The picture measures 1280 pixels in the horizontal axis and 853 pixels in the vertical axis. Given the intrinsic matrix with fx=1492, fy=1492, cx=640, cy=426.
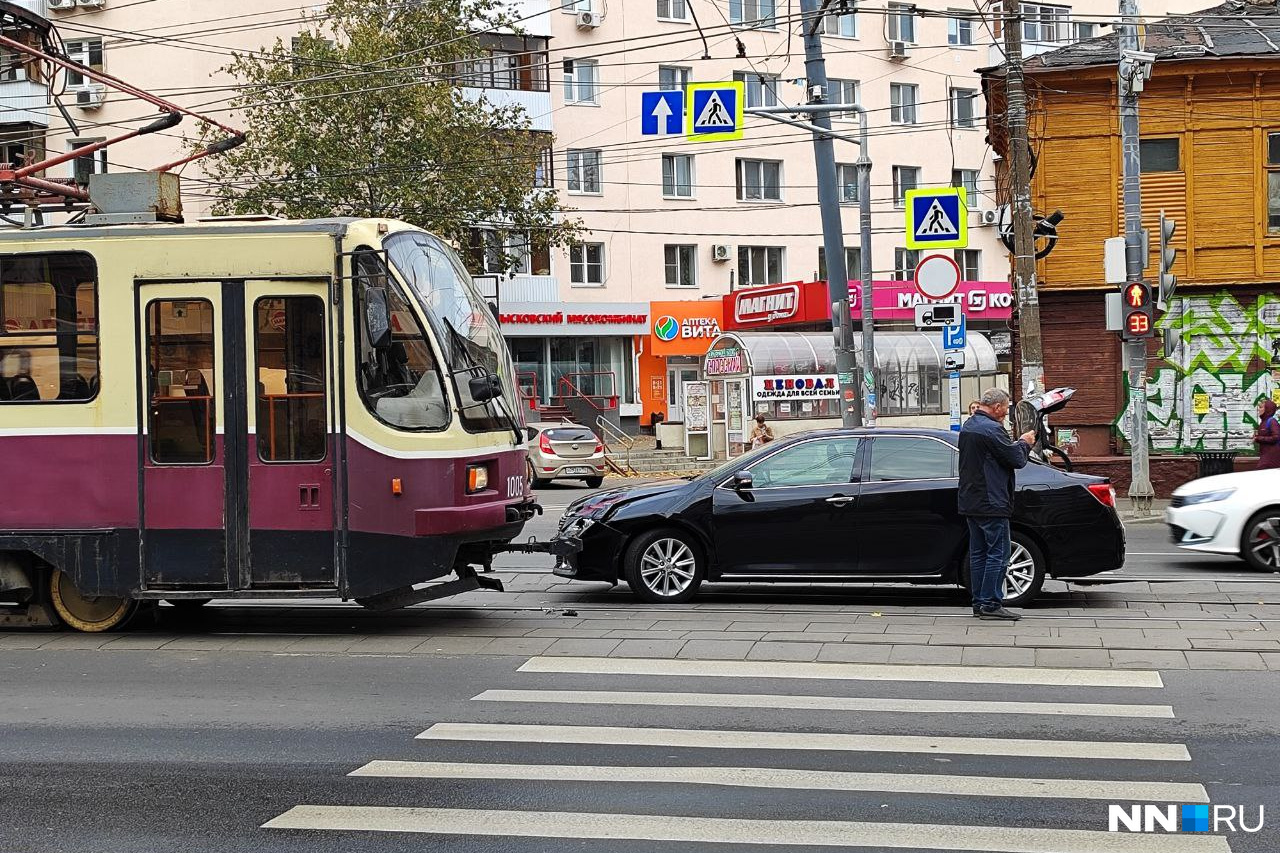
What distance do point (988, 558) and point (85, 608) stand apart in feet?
23.0

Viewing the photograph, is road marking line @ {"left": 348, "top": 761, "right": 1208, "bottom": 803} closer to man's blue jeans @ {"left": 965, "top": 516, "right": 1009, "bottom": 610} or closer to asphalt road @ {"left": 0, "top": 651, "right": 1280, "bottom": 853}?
asphalt road @ {"left": 0, "top": 651, "right": 1280, "bottom": 853}

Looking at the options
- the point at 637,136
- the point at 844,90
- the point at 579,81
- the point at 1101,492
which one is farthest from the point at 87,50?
the point at 1101,492

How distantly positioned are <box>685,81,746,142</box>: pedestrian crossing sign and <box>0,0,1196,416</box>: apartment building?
2208 centimetres

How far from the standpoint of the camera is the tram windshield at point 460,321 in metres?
11.0

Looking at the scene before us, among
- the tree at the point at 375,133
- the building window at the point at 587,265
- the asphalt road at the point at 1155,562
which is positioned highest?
the tree at the point at 375,133

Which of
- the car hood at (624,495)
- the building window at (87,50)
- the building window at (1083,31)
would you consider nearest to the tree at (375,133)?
the building window at (87,50)

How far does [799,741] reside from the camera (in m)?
7.60

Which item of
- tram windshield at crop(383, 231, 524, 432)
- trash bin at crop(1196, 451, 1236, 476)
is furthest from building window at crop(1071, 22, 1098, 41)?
tram windshield at crop(383, 231, 524, 432)

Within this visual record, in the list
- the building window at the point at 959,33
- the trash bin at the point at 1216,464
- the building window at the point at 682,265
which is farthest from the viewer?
the building window at the point at 959,33

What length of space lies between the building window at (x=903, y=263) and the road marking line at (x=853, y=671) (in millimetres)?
44665

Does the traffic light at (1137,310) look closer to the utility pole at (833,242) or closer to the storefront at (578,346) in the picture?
the utility pole at (833,242)

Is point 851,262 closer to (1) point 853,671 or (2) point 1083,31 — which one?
(2) point 1083,31

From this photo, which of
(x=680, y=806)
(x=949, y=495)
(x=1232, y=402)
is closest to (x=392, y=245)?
(x=949, y=495)

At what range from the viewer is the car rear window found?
3306 cm
